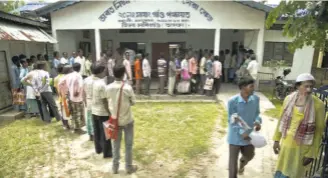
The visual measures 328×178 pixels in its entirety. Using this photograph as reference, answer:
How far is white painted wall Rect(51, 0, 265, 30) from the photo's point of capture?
9.61 meters

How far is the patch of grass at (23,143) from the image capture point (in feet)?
13.6

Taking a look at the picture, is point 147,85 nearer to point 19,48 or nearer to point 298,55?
point 19,48

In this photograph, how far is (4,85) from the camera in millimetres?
7250

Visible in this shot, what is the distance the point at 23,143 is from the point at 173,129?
10.7ft

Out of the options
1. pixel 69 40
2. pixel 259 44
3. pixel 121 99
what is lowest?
pixel 121 99

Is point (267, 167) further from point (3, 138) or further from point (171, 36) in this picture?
point (171, 36)

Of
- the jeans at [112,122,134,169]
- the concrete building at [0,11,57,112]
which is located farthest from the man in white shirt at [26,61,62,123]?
the jeans at [112,122,134,169]

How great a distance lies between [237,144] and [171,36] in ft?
37.1

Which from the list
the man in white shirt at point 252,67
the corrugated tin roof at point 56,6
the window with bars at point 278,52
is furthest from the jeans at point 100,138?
the window with bars at point 278,52

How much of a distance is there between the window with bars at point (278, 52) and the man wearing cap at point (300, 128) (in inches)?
372

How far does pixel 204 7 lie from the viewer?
31.6ft

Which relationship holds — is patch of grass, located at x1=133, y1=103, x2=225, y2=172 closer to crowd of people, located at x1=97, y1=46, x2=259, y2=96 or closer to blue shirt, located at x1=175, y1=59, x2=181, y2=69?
crowd of people, located at x1=97, y1=46, x2=259, y2=96

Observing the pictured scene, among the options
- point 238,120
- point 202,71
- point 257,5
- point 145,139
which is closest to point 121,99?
point 238,120

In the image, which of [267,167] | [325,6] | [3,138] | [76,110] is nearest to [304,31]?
[325,6]
